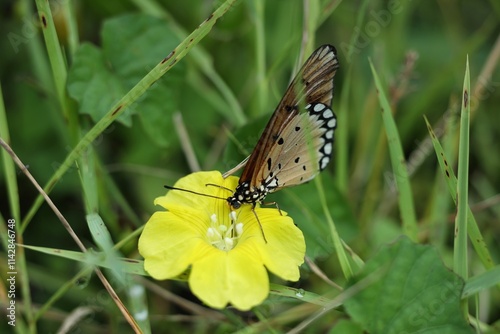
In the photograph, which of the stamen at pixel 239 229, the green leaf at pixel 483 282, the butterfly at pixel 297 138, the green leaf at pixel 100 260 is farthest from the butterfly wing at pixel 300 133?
the green leaf at pixel 483 282

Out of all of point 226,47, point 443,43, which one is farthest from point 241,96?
point 443,43

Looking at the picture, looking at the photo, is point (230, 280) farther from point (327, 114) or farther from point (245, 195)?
point (327, 114)

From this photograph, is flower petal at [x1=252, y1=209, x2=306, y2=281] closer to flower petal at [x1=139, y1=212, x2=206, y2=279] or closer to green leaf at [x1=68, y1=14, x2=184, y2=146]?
flower petal at [x1=139, y1=212, x2=206, y2=279]

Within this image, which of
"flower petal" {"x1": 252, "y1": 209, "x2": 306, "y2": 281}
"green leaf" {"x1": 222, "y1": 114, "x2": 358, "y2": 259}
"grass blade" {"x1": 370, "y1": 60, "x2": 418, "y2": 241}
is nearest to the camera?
"flower petal" {"x1": 252, "y1": 209, "x2": 306, "y2": 281}

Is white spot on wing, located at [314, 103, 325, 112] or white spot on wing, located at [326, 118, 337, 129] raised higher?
white spot on wing, located at [314, 103, 325, 112]

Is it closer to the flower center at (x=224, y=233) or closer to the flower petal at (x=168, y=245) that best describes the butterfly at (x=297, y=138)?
the flower center at (x=224, y=233)

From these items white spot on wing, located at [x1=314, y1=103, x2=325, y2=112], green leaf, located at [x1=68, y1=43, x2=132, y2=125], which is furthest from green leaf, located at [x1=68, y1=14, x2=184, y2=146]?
white spot on wing, located at [x1=314, y1=103, x2=325, y2=112]

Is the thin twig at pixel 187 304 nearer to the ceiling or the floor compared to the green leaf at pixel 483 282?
nearer to the ceiling
